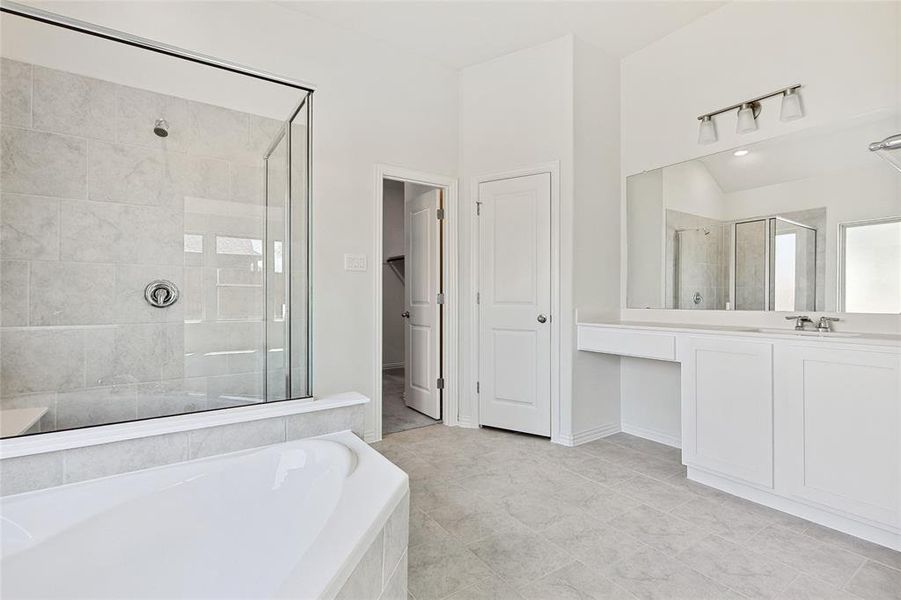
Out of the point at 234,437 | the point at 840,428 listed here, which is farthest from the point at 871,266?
the point at 234,437

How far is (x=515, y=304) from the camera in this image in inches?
126

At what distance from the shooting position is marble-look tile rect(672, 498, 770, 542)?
1.86m

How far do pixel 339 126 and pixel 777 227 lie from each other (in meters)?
2.79

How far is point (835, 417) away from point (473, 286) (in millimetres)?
2223

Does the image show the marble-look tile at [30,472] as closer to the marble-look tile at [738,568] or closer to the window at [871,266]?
the marble-look tile at [738,568]

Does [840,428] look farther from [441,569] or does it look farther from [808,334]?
[441,569]

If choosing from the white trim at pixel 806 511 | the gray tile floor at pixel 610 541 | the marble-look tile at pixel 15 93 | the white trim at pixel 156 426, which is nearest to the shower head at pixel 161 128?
the marble-look tile at pixel 15 93

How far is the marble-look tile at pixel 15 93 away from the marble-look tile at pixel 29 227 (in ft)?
1.13

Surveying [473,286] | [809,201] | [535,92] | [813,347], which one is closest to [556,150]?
[535,92]

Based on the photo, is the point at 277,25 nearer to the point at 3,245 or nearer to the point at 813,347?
the point at 3,245

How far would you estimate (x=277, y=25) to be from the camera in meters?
2.68

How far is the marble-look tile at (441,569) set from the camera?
1.48 meters

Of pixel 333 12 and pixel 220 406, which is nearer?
pixel 220 406

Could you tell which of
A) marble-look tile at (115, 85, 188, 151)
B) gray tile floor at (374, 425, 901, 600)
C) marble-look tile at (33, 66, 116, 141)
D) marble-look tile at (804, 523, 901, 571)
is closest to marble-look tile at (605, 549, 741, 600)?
gray tile floor at (374, 425, 901, 600)
